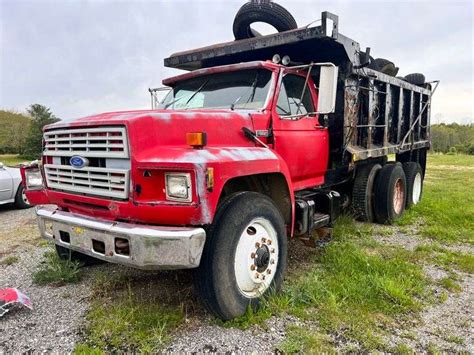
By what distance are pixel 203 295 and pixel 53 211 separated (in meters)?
1.66

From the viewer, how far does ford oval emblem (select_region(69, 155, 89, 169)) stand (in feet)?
10.4

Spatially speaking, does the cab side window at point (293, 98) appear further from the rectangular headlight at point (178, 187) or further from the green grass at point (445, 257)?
the green grass at point (445, 257)

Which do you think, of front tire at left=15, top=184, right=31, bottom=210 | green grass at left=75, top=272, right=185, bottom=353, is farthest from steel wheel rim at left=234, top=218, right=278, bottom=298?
front tire at left=15, top=184, right=31, bottom=210

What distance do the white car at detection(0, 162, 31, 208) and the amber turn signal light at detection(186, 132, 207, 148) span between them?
6901 millimetres

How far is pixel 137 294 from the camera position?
144 inches

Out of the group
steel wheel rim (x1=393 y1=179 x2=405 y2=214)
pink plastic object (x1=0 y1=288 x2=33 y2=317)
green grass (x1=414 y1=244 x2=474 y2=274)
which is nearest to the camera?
pink plastic object (x1=0 y1=288 x2=33 y2=317)

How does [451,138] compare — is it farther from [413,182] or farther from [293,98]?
[293,98]

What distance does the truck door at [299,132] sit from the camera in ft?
13.6

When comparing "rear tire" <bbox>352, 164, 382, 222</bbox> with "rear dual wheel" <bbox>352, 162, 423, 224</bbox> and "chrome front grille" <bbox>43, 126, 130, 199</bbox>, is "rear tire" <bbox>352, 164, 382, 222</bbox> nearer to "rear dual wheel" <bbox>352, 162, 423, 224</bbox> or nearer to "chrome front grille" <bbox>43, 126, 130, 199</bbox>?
"rear dual wheel" <bbox>352, 162, 423, 224</bbox>

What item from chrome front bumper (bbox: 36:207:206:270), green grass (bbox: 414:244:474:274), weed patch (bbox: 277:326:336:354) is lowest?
green grass (bbox: 414:244:474:274)

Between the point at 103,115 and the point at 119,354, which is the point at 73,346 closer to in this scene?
the point at 119,354

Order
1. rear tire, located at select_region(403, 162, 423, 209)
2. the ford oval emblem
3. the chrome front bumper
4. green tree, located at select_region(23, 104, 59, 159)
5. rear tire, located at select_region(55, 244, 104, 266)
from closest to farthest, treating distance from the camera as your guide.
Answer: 1. the chrome front bumper
2. the ford oval emblem
3. rear tire, located at select_region(55, 244, 104, 266)
4. rear tire, located at select_region(403, 162, 423, 209)
5. green tree, located at select_region(23, 104, 59, 159)

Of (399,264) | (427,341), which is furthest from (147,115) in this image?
(399,264)

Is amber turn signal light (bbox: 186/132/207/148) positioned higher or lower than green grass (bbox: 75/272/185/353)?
higher
